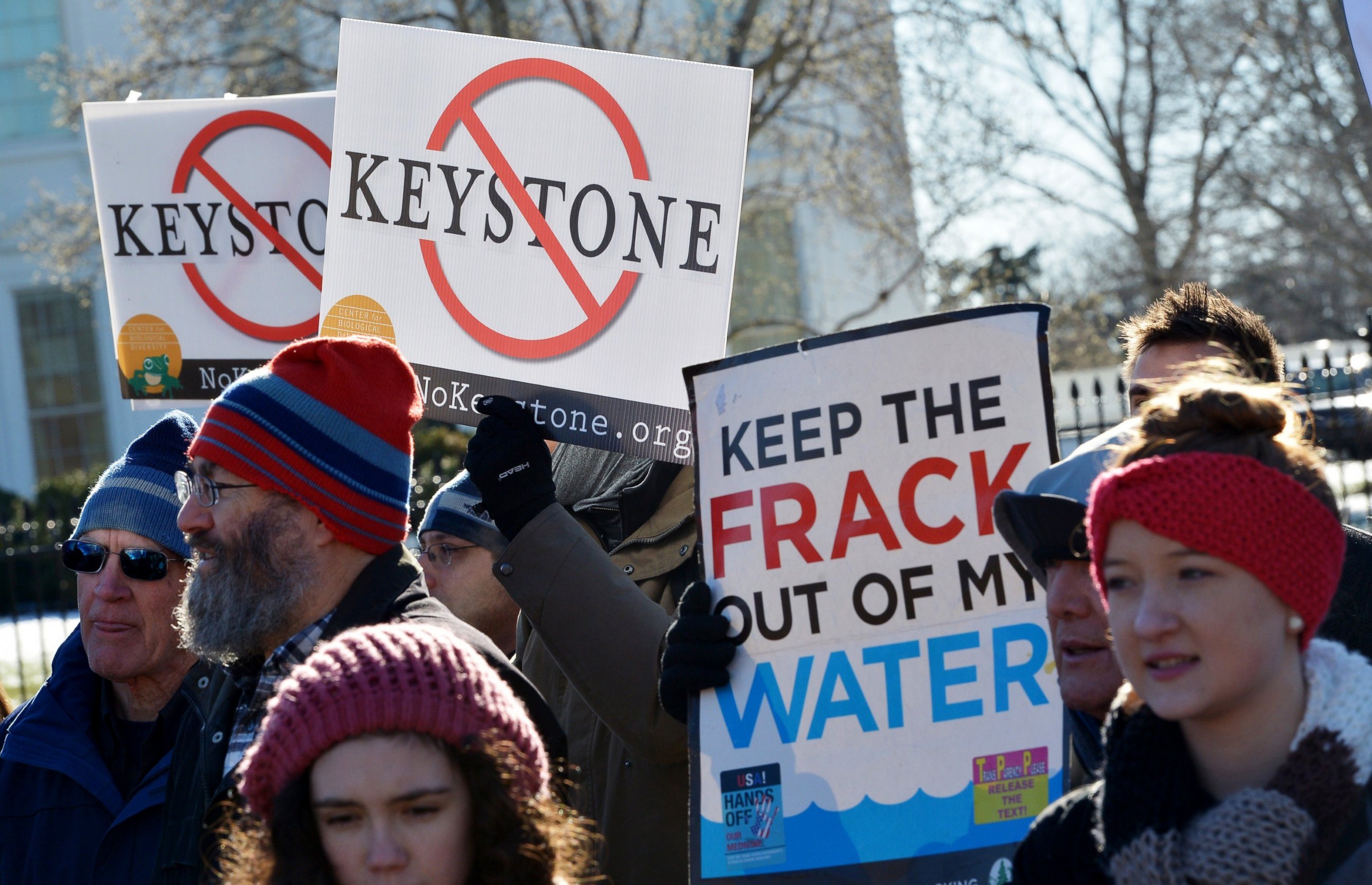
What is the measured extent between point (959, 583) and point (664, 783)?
77 cm

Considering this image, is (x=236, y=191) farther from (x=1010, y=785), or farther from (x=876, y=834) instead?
(x=1010, y=785)

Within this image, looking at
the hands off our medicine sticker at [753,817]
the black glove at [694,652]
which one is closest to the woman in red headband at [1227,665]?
the hands off our medicine sticker at [753,817]

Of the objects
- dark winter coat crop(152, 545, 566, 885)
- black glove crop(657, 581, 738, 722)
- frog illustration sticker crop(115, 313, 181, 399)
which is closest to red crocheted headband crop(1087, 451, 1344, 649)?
black glove crop(657, 581, 738, 722)

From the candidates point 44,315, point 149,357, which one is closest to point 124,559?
A: point 149,357

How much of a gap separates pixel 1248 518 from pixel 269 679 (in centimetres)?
168

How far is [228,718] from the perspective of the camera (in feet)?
8.61

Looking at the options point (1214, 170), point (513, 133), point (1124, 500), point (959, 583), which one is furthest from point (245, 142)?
point (1214, 170)

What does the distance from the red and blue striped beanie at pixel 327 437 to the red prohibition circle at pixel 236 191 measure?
1197 mm

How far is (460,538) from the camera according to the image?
396cm

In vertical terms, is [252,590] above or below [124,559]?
below

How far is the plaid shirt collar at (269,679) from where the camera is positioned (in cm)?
249

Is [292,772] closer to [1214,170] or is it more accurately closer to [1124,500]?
[1124,500]

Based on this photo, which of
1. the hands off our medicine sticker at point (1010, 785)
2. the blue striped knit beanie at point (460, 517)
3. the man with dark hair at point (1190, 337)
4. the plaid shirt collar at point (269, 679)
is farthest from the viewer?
the blue striped knit beanie at point (460, 517)

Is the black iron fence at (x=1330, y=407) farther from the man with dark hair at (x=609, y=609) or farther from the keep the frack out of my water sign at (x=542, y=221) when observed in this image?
the keep the frack out of my water sign at (x=542, y=221)
